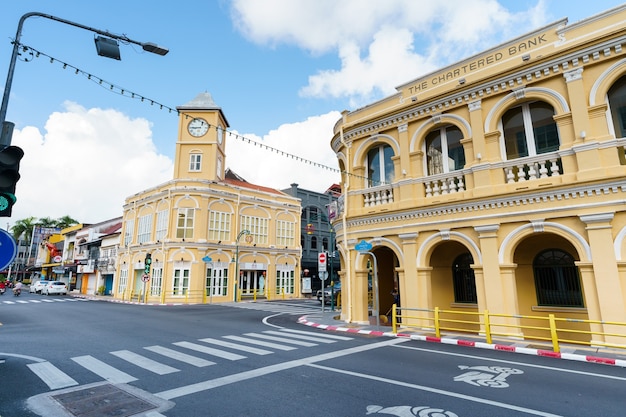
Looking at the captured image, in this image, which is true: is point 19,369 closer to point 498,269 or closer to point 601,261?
point 498,269

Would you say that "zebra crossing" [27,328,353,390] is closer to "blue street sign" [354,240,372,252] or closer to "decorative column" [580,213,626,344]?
"blue street sign" [354,240,372,252]

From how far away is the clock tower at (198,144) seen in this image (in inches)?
1182

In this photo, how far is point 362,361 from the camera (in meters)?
7.70

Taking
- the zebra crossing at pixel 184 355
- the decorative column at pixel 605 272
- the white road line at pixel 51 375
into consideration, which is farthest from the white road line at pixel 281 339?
the decorative column at pixel 605 272

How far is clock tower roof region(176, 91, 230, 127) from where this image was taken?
30.2m

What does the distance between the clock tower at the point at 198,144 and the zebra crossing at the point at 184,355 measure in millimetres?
21463

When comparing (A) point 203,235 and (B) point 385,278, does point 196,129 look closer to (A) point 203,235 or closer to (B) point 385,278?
(A) point 203,235

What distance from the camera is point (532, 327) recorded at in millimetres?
8555

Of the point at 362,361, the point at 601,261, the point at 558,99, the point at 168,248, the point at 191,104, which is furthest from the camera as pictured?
the point at 191,104

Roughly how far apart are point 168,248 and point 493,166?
2465 cm

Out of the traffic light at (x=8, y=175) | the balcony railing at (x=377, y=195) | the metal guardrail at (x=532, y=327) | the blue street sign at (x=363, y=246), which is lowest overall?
the metal guardrail at (x=532, y=327)

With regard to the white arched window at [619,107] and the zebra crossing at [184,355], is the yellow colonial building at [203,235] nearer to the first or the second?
the zebra crossing at [184,355]

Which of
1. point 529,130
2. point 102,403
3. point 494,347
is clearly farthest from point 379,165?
point 102,403

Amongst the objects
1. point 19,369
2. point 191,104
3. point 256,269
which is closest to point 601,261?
point 19,369
